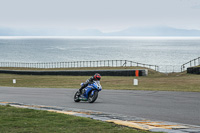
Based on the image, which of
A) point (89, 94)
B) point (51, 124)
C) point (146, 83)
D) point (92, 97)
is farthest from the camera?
point (146, 83)

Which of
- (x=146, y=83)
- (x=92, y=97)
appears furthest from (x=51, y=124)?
(x=146, y=83)

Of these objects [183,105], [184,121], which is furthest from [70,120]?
[183,105]

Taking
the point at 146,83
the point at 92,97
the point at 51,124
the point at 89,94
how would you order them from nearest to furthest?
the point at 51,124, the point at 92,97, the point at 89,94, the point at 146,83

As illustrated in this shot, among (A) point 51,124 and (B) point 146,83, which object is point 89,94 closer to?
(A) point 51,124

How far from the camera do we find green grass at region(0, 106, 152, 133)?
8.29 meters

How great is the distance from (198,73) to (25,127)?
3159 centimetres

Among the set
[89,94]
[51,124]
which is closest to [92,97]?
[89,94]

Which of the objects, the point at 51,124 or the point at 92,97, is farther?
the point at 92,97

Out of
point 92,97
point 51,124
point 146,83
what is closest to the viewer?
point 51,124

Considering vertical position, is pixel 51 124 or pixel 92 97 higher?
pixel 92 97

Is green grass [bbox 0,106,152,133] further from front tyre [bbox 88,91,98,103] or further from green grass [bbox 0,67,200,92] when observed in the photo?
green grass [bbox 0,67,200,92]

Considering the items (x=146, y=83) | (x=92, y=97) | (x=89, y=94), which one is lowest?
(x=92, y=97)

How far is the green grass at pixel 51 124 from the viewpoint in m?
8.29

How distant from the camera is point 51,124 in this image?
9156 mm
